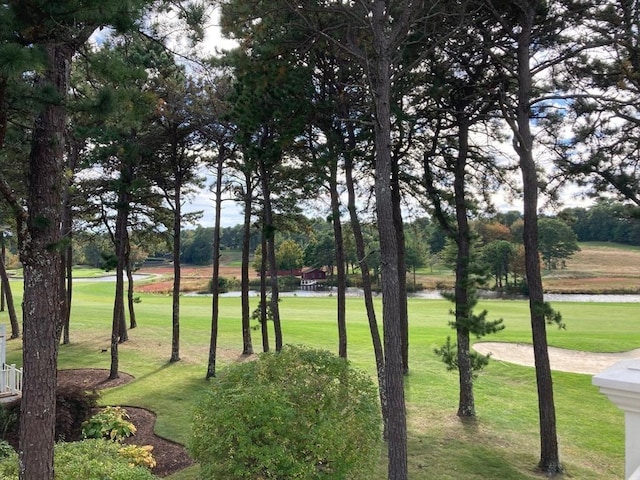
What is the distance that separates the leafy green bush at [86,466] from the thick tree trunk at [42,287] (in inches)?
16.6

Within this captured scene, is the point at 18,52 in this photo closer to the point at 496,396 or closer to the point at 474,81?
the point at 474,81

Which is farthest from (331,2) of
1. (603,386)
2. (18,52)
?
(603,386)

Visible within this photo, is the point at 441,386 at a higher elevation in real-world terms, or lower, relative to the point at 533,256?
lower

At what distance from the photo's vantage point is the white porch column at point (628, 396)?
1.84 metres

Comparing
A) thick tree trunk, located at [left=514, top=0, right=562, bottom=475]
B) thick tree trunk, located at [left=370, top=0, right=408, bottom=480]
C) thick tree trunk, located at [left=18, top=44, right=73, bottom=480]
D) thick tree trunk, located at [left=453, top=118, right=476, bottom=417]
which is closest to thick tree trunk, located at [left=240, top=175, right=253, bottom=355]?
thick tree trunk, located at [left=453, top=118, right=476, bottom=417]

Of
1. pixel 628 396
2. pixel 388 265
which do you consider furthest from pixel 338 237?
pixel 628 396

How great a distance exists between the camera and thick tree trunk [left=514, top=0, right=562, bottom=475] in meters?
8.53

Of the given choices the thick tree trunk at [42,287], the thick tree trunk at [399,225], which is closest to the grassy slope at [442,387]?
the thick tree trunk at [399,225]

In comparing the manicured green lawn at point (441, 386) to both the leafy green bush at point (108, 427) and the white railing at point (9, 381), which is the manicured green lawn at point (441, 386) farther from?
the white railing at point (9, 381)

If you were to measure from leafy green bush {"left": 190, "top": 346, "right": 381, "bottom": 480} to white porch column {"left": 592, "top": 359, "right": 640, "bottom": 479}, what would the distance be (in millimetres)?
4125

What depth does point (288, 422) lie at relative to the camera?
557 centimetres

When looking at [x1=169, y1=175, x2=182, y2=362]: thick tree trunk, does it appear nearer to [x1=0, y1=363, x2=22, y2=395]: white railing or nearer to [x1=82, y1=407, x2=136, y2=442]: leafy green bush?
[x1=0, y1=363, x2=22, y2=395]: white railing

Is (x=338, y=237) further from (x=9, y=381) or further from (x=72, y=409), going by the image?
(x=9, y=381)

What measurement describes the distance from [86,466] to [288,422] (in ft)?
7.99
